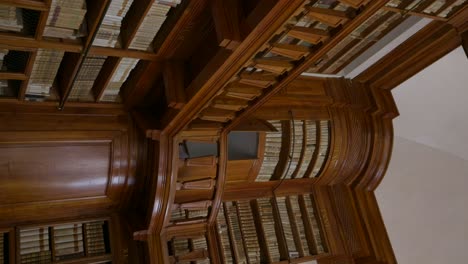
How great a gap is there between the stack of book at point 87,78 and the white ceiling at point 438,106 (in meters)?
2.78

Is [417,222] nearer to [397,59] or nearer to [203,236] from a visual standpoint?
[397,59]

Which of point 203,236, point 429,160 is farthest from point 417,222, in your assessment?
point 203,236

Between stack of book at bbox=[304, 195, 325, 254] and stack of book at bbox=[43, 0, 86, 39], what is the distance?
2360 mm

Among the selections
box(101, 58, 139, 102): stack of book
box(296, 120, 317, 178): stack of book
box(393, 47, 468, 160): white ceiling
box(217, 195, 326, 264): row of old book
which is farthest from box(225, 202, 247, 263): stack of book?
box(393, 47, 468, 160): white ceiling

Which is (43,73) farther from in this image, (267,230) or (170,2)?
(267,230)

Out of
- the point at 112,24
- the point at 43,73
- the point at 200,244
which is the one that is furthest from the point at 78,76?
the point at 200,244

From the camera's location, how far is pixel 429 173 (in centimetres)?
415

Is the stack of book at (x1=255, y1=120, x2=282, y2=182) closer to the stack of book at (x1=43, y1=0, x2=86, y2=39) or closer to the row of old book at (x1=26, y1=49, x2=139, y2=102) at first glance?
the row of old book at (x1=26, y1=49, x2=139, y2=102)

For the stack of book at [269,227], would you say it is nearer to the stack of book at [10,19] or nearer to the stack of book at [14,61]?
the stack of book at [14,61]

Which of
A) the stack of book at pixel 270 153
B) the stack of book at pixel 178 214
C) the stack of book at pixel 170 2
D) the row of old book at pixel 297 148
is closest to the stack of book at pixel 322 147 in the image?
the row of old book at pixel 297 148

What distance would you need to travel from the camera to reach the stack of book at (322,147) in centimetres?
354

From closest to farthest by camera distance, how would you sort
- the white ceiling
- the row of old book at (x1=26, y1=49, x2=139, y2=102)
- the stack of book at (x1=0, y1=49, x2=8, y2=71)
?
the stack of book at (x1=0, y1=49, x2=8, y2=71)
the row of old book at (x1=26, y1=49, x2=139, y2=102)
the white ceiling

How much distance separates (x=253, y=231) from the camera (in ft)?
10.7

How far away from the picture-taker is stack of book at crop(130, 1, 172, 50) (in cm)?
196
